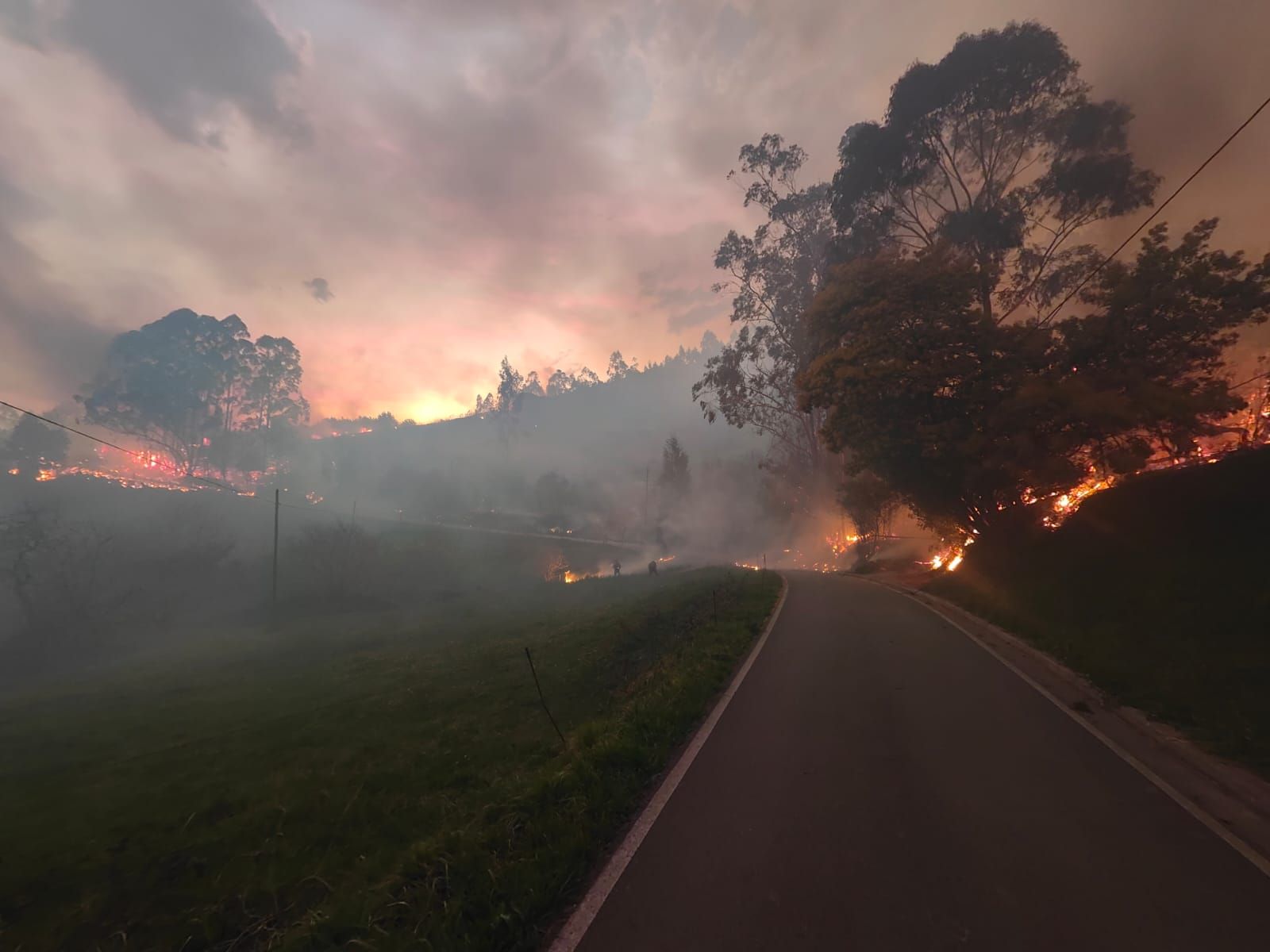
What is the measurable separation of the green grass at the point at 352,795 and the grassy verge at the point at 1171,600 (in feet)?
Answer: 19.1

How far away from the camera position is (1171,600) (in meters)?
9.76

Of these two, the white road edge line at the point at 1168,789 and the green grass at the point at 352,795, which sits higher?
the white road edge line at the point at 1168,789

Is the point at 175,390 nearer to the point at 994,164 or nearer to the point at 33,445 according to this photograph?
the point at 33,445

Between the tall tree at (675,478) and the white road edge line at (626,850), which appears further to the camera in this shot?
the tall tree at (675,478)

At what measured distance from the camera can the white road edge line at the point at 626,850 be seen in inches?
132

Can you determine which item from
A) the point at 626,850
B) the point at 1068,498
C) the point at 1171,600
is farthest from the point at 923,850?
the point at 1068,498

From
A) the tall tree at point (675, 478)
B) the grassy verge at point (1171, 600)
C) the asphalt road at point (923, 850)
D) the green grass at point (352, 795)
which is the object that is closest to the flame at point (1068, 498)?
the grassy verge at point (1171, 600)

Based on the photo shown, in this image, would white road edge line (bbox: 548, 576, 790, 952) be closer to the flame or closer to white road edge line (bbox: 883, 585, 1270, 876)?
white road edge line (bbox: 883, 585, 1270, 876)

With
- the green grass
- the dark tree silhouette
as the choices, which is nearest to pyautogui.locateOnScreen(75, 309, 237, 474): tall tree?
the dark tree silhouette

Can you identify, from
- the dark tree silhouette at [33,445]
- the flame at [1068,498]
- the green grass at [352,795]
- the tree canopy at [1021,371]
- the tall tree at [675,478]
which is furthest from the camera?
the tall tree at [675,478]

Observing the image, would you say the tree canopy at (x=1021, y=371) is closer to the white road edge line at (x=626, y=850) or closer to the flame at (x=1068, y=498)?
the flame at (x=1068, y=498)

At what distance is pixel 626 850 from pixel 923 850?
219cm

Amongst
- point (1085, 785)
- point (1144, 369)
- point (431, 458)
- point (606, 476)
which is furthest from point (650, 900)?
point (431, 458)

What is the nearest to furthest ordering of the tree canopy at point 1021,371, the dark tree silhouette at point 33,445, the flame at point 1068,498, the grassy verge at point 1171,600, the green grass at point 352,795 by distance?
the green grass at point 352,795, the grassy verge at point 1171,600, the tree canopy at point 1021,371, the flame at point 1068,498, the dark tree silhouette at point 33,445
